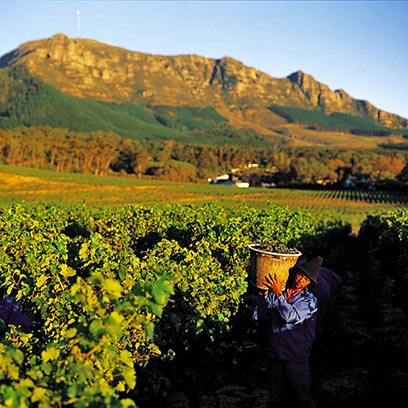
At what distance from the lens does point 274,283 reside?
16.5 ft

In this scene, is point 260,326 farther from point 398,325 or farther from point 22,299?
point 398,325

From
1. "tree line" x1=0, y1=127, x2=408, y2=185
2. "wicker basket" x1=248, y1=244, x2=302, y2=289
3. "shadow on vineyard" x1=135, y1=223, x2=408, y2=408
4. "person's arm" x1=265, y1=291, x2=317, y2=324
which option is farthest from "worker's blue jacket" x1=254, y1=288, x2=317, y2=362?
"tree line" x1=0, y1=127, x2=408, y2=185

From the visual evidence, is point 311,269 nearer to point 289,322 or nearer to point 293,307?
point 293,307

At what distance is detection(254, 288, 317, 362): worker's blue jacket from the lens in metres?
4.90

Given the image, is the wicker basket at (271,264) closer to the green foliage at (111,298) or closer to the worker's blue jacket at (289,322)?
the worker's blue jacket at (289,322)

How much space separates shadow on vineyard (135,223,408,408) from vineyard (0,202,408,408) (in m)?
0.02

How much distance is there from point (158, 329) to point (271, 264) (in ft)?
5.67

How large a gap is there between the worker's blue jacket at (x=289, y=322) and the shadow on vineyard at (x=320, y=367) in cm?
163

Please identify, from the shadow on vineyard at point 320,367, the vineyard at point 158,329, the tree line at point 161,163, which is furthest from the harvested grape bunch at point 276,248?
the tree line at point 161,163

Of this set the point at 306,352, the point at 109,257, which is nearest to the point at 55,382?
the point at 306,352

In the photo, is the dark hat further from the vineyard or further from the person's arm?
the vineyard

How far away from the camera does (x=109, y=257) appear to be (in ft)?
21.7

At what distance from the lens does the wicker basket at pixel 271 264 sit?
17.4 ft

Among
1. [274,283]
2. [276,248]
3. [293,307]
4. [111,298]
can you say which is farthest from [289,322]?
[111,298]
